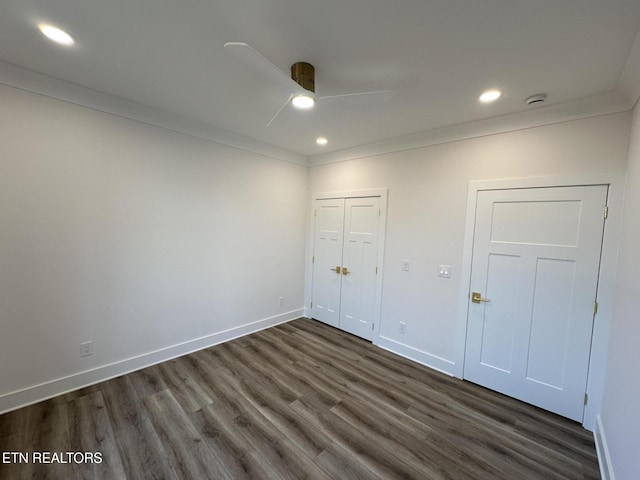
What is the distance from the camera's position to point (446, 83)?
6.29 ft

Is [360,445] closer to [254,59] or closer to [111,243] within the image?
[254,59]

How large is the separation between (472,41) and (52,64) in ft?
9.75

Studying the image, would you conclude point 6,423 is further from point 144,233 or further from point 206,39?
point 206,39

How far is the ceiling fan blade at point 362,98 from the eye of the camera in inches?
59.8

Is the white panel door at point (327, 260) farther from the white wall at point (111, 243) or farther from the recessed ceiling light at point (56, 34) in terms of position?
the recessed ceiling light at point (56, 34)

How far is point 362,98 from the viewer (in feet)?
5.22

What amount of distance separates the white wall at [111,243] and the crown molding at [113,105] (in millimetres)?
68

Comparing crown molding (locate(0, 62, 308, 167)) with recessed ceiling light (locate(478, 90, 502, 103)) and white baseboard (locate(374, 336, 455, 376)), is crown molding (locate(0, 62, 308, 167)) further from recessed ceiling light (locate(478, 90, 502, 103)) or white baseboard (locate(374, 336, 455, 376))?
white baseboard (locate(374, 336, 455, 376))

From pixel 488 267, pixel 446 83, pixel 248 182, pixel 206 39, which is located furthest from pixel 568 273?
pixel 248 182

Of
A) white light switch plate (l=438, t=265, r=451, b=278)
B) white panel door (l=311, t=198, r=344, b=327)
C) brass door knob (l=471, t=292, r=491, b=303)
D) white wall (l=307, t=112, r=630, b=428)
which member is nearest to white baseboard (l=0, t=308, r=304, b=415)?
white panel door (l=311, t=198, r=344, b=327)

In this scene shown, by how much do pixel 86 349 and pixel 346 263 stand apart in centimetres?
303

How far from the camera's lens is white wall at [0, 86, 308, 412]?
79.5 inches

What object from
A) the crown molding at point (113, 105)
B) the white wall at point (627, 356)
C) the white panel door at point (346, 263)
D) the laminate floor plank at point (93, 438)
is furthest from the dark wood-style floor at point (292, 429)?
the crown molding at point (113, 105)

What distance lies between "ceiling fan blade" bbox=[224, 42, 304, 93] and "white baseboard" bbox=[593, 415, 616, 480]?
3.02 metres
